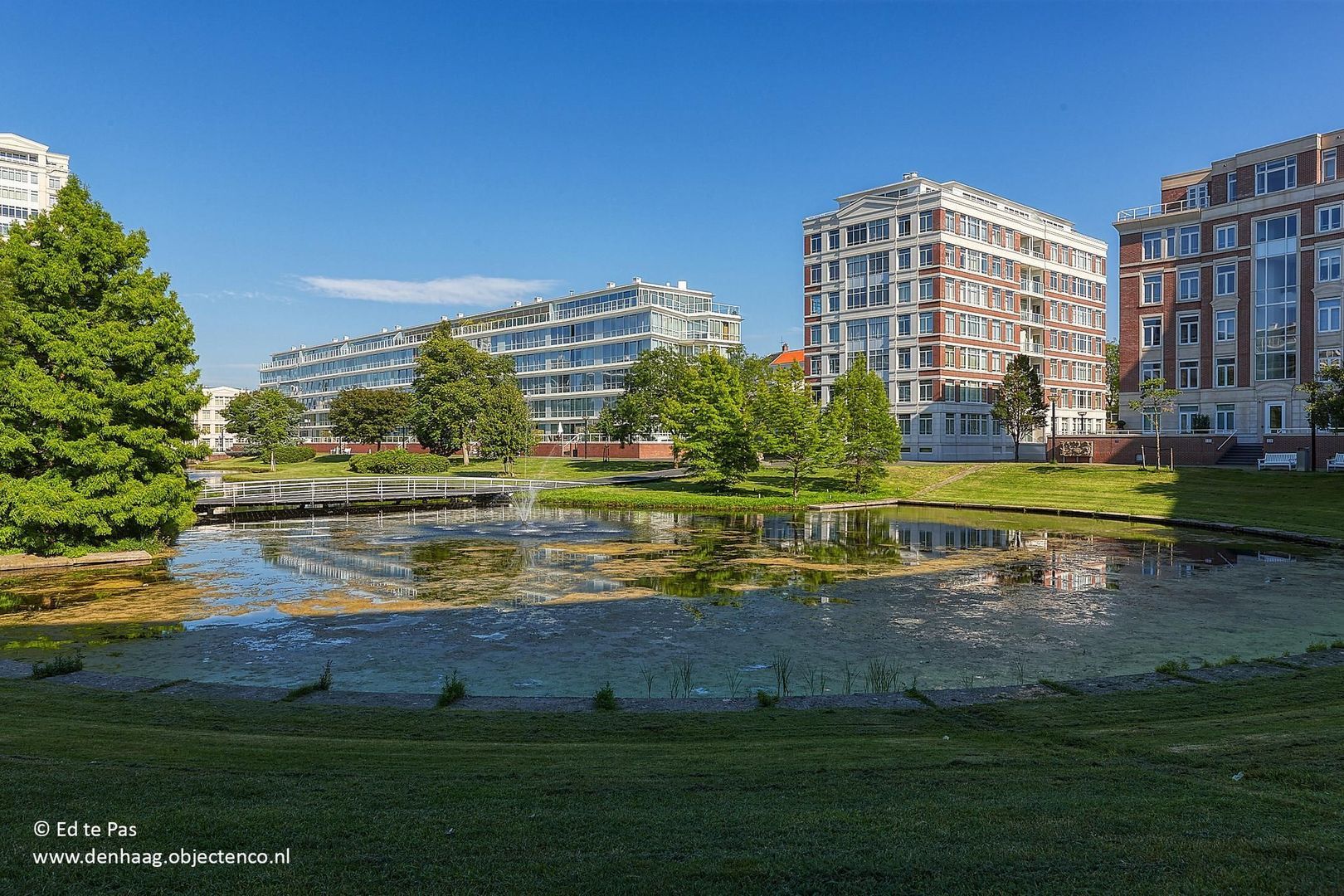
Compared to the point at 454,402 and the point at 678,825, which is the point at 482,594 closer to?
the point at 678,825

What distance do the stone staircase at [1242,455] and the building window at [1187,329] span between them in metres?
9.09

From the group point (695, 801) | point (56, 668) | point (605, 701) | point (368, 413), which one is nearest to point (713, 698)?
point (605, 701)

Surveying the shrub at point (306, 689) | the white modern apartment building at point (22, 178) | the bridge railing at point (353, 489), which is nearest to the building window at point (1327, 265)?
the bridge railing at point (353, 489)

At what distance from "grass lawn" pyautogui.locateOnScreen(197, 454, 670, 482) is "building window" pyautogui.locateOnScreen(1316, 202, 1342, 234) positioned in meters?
52.7

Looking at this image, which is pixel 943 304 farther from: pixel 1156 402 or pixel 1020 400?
pixel 1156 402

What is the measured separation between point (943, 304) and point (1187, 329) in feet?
60.3

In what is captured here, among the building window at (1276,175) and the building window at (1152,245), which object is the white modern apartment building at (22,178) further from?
the building window at (1276,175)

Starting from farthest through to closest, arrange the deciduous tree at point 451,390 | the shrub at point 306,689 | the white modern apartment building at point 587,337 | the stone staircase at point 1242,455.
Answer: the white modern apartment building at point 587,337
the deciduous tree at point 451,390
the stone staircase at point 1242,455
the shrub at point 306,689

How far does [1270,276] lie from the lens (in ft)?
175

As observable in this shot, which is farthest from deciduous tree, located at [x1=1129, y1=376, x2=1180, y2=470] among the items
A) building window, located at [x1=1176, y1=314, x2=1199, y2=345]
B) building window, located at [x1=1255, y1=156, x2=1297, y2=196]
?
building window, located at [x1=1255, y1=156, x2=1297, y2=196]

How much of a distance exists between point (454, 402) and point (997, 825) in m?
81.3

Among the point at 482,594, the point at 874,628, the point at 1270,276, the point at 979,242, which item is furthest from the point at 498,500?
the point at 1270,276

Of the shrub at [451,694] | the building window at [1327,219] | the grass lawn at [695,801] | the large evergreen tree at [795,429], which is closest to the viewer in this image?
the grass lawn at [695,801]

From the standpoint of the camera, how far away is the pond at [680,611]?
547 inches
